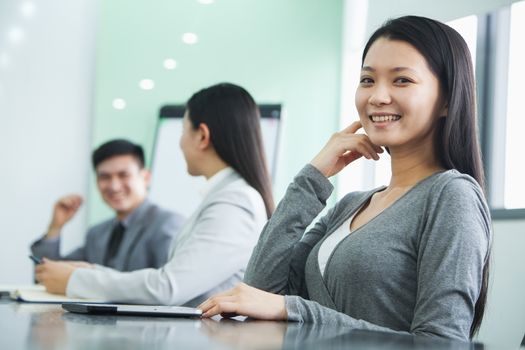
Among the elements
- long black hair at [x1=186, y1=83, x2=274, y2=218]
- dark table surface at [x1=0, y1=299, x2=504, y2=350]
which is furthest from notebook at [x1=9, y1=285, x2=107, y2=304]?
dark table surface at [x1=0, y1=299, x2=504, y2=350]

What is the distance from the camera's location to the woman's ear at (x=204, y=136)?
Result: 3.03m

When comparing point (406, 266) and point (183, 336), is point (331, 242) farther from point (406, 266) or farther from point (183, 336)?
point (183, 336)

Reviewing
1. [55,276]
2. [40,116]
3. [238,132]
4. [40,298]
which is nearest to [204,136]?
[238,132]

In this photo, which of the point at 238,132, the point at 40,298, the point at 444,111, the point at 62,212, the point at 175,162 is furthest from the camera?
the point at 175,162

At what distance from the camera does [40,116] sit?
581 centimetres

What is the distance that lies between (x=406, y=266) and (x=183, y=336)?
24.8 inches

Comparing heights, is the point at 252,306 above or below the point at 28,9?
below

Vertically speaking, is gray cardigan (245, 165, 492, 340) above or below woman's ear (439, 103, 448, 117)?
below

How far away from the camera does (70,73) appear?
587 cm

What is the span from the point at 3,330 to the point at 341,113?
4.08 metres

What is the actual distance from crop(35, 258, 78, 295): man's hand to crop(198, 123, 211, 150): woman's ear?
0.57m

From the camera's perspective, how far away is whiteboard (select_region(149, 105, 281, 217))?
5.17 meters

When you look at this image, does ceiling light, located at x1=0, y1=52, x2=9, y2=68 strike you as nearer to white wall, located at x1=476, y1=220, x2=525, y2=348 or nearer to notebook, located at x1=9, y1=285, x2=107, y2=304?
notebook, located at x1=9, y1=285, x2=107, y2=304

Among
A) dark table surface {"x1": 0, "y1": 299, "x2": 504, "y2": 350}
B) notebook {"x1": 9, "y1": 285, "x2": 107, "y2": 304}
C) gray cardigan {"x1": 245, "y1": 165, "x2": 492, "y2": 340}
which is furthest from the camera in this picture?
notebook {"x1": 9, "y1": 285, "x2": 107, "y2": 304}
